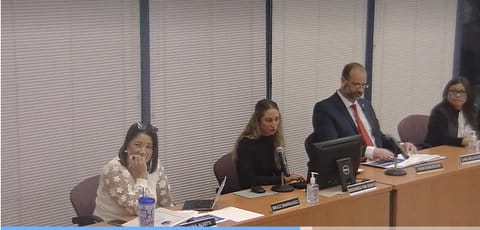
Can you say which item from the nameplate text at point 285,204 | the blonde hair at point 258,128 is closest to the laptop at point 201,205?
the nameplate text at point 285,204

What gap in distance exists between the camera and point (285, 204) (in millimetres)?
3092

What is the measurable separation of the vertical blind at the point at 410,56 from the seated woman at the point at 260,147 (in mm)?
2234

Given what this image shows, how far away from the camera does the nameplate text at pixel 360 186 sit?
336 cm

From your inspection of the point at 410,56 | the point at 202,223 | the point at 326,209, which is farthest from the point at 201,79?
the point at 410,56

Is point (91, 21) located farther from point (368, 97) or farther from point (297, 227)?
point (368, 97)

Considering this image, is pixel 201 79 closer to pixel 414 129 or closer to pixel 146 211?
pixel 414 129

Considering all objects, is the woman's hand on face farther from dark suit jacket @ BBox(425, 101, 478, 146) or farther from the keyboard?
dark suit jacket @ BBox(425, 101, 478, 146)

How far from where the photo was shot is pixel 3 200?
396 cm

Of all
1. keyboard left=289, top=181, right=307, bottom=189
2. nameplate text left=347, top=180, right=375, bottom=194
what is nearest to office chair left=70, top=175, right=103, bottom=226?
keyboard left=289, top=181, right=307, bottom=189

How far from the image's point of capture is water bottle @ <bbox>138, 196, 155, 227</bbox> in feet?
9.02

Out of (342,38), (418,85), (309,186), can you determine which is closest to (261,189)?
(309,186)

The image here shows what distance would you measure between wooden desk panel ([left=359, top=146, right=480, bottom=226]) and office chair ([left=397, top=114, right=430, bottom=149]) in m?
1.09

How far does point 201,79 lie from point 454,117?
1891mm

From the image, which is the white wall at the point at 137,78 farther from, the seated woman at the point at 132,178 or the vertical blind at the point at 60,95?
the seated woman at the point at 132,178
